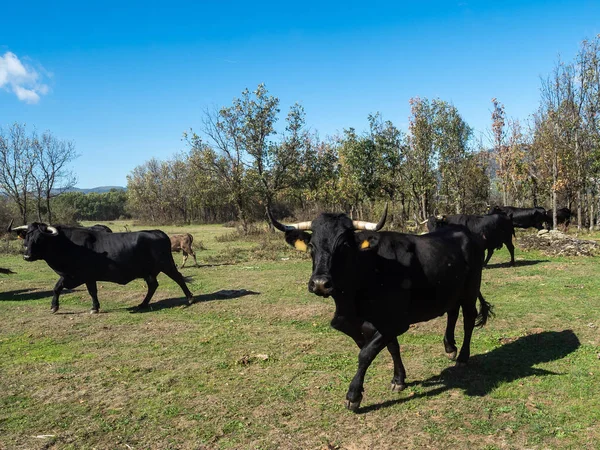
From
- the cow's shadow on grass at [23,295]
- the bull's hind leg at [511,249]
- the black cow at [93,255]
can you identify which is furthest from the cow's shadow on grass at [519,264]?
the cow's shadow on grass at [23,295]

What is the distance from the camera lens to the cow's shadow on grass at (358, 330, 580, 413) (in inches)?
228

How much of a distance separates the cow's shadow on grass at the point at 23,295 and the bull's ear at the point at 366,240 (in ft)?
37.7

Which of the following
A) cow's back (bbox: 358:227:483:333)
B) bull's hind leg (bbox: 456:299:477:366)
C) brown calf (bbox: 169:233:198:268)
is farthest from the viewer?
brown calf (bbox: 169:233:198:268)

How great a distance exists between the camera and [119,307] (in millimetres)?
11703

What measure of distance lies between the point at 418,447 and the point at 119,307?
943 cm

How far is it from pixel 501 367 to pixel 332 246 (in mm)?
3448

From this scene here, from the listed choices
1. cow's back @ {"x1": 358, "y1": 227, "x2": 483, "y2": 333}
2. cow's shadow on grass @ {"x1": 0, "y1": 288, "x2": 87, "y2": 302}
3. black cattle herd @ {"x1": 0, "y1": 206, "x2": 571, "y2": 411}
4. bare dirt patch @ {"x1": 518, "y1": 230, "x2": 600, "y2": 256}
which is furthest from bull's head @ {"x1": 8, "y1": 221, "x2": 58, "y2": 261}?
bare dirt patch @ {"x1": 518, "y1": 230, "x2": 600, "y2": 256}

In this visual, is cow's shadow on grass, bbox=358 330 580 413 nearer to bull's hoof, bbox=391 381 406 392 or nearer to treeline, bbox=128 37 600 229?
bull's hoof, bbox=391 381 406 392

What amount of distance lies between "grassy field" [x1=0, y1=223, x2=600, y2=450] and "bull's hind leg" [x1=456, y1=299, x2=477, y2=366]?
16cm

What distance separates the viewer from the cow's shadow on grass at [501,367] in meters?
5.79

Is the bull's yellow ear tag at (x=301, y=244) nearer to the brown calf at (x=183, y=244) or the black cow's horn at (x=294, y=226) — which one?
the black cow's horn at (x=294, y=226)

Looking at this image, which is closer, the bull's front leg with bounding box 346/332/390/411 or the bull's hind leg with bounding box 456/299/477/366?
the bull's front leg with bounding box 346/332/390/411

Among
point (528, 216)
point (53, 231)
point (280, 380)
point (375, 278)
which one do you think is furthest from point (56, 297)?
point (528, 216)

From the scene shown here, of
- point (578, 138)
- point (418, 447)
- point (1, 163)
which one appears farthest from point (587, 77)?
point (1, 163)
